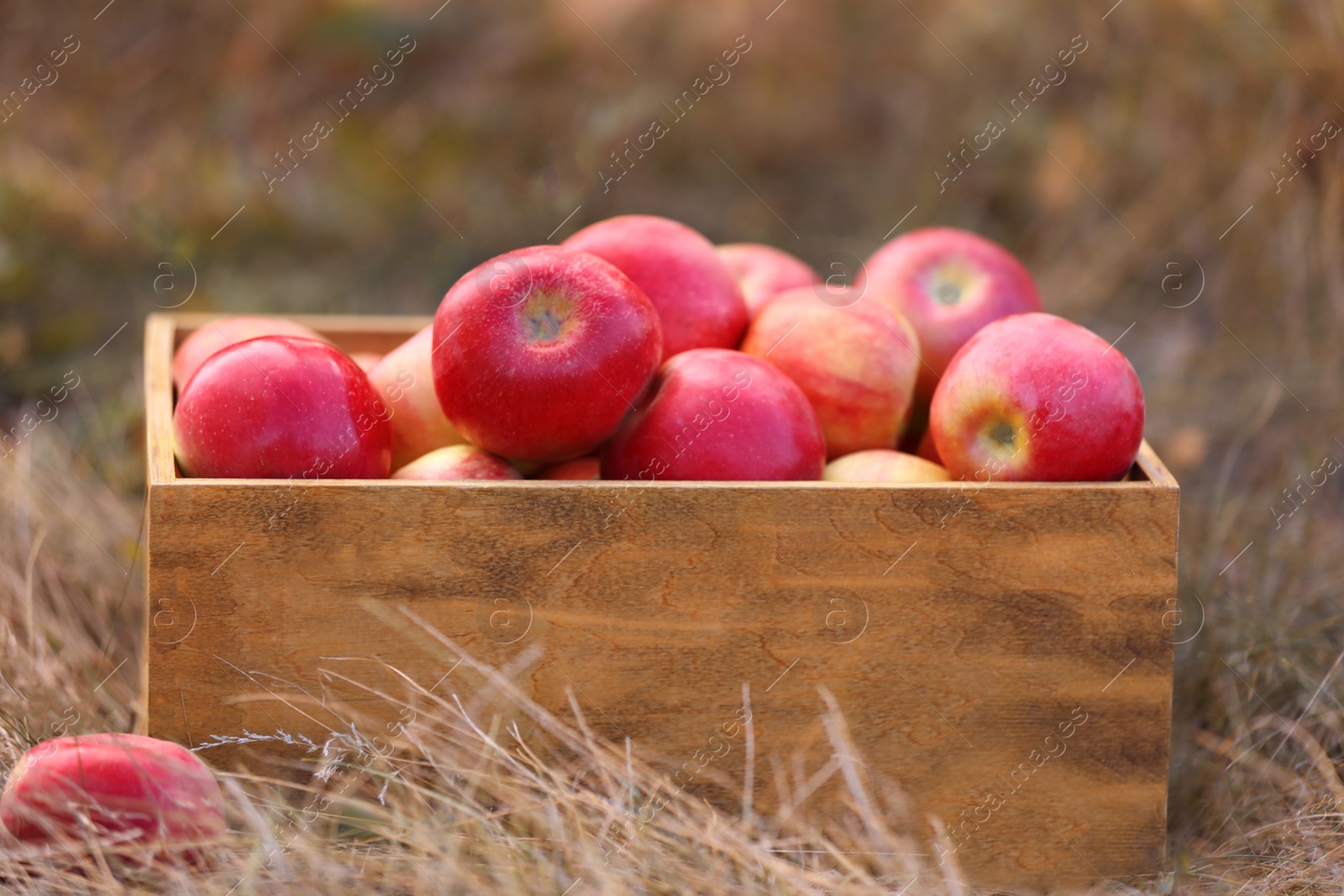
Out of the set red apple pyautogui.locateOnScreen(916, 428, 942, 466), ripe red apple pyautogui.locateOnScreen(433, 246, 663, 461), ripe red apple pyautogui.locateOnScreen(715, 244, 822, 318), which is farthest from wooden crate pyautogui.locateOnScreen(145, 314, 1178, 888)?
ripe red apple pyautogui.locateOnScreen(715, 244, 822, 318)

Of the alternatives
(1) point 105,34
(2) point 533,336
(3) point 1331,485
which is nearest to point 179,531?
(2) point 533,336

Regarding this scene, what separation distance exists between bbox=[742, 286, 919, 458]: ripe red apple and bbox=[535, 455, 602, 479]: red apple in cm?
27

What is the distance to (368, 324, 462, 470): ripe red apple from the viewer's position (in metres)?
1.58

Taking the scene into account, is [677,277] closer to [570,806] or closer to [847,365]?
[847,365]

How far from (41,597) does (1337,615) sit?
1.77 meters

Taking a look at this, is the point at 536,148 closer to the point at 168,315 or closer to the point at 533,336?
the point at 168,315

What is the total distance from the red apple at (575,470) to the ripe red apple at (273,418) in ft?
0.70

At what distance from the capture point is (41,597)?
71.4 inches

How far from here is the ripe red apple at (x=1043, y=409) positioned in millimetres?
→ 1384

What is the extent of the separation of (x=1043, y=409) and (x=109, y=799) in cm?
100

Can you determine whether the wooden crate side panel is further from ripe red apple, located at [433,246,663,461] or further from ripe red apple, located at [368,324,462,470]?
ripe red apple, located at [368,324,462,470]

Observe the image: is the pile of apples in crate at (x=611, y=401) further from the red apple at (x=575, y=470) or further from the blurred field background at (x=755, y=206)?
the blurred field background at (x=755, y=206)

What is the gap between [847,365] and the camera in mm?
1594

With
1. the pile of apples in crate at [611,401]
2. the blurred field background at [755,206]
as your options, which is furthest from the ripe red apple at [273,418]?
the blurred field background at [755,206]
